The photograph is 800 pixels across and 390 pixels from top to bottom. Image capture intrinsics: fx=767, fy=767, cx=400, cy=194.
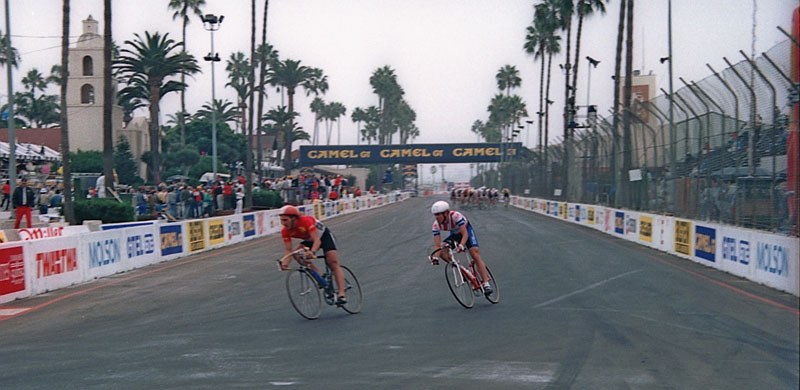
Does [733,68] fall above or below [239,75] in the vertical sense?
below

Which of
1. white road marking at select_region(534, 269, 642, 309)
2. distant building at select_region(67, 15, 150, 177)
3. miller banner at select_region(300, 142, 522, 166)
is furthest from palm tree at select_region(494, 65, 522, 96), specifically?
white road marking at select_region(534, 269, 642, 309)

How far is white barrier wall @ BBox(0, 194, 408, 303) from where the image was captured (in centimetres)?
1249

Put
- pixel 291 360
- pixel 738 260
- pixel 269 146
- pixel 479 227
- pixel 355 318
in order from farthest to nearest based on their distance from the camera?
1. pixel 269 146
2. pixel 479 227
3. pixel 738 260
4. pixel 355 318
5. pixel 291 360

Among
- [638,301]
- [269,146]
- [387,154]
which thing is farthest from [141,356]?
[269,146]

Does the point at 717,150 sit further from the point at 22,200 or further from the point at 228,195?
the point at 228,195

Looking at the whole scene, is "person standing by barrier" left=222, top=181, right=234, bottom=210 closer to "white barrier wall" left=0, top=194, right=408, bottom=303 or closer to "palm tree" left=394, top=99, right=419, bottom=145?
"white barrier wall" left=0, top=194, right=408, bottom=303

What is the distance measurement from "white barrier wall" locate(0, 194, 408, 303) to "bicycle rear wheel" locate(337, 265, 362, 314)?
5.73 metres

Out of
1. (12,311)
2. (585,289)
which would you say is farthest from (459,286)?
(12,311)

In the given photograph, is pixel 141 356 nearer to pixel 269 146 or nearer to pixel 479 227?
pixel 479 227

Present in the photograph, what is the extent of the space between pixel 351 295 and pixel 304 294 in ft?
2.35

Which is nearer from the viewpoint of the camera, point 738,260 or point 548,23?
point 738,260

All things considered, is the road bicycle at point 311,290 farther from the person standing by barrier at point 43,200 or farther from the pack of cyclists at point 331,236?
the person standing by barrier at point 43,200

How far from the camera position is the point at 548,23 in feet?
188

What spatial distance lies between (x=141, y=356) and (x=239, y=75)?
89257mm
